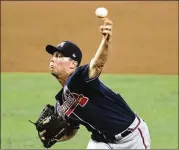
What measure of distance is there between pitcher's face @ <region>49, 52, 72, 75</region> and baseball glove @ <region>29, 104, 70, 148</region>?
392 millimetres

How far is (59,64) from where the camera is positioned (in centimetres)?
487

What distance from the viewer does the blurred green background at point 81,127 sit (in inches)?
358

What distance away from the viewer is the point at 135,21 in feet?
60.2

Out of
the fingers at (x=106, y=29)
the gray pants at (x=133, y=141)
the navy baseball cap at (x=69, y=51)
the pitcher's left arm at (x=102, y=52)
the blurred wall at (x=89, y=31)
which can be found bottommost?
the blurred wall at (x=89, y=31)

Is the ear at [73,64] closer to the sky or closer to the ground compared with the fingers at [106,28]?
closer to the ground

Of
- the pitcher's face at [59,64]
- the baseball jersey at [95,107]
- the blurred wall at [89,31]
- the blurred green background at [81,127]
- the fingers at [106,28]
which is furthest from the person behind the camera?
the blurred wall at [89,31]

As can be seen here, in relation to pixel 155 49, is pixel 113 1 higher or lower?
higher

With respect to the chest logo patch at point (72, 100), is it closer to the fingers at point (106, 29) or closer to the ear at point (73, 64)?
the ear at point (73, 64)

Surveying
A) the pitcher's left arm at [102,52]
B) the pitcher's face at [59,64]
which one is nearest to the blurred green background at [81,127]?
the pitcher's face at [59,64]

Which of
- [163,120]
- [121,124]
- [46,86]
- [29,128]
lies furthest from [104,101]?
[46,86]

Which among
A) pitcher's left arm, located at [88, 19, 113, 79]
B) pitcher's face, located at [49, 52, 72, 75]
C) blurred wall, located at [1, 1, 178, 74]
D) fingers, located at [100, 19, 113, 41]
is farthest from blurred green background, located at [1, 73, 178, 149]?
fingers, located at [100, 19, 113, 41]

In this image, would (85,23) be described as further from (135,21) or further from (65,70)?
(65,70)

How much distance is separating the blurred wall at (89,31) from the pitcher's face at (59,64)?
1292cm

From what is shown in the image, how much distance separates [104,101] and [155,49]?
44.8ft
